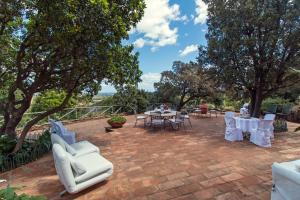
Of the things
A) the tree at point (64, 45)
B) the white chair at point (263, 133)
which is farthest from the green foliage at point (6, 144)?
the white chair at point (263, 133)

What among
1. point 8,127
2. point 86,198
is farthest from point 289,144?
point 8,127

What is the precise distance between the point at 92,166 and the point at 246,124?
4741 mm

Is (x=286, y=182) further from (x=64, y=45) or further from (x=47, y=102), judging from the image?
(x=47, y=102)

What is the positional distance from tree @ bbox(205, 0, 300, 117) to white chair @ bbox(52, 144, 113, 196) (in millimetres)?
5718

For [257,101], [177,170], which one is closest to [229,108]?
[257,101]

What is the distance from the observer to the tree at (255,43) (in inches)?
255

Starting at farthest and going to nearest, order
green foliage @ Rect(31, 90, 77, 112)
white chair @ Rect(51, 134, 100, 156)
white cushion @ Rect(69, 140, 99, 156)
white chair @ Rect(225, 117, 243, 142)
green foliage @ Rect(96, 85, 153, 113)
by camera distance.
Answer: green foliage @ Rect(31, 90, 77, 112) → green foliage @ Rect(96, 85, 153, 113) → white chair @ Rect(225, 117, 243, 142) → white cushion @ Rect(69, 140, 99, 156) → white chair @ Rect(51, 134, 100, 156)

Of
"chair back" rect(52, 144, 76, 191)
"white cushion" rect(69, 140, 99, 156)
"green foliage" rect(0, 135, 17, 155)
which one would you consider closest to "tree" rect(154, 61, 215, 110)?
"white cushion" rect(69, 140, 99, 156)

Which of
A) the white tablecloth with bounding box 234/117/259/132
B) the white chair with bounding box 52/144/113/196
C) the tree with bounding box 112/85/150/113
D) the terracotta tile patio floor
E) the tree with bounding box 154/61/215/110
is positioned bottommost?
the terracotta tile patio floor

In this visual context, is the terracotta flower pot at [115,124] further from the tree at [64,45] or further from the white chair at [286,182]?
the white chair at [286,182]

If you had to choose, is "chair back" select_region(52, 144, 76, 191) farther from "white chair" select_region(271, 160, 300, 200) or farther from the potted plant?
the potted plant

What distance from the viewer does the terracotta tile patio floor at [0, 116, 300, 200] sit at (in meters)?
3.13

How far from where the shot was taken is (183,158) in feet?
15.2

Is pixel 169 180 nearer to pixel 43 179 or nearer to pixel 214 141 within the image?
pixel 43 179
